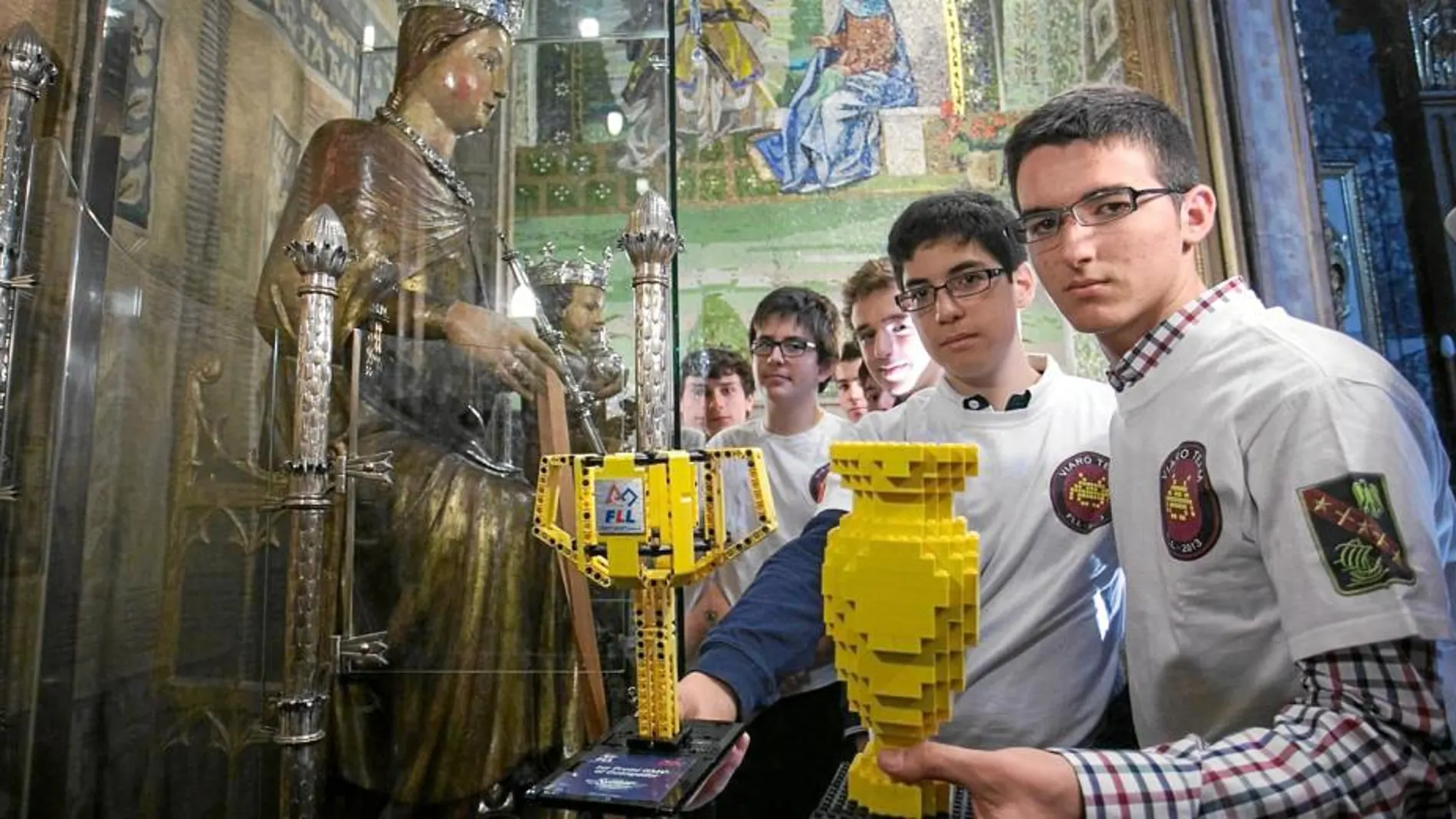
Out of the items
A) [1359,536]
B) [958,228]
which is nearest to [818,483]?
[958,228]

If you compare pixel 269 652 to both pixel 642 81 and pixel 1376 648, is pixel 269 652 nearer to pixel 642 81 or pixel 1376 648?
pixel 642 81

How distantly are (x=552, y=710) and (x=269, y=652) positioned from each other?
58 centimetres

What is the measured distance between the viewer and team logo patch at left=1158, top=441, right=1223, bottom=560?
796 mm

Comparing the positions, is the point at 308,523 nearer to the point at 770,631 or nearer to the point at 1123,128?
the point at 770,631

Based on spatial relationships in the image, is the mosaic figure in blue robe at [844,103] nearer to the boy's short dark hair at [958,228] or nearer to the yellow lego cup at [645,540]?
the boy's short dark hair at [958,228]

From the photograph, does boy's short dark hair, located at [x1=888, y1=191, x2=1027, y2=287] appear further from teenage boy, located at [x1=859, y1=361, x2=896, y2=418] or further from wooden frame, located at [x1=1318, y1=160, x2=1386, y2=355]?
teenage boy, located at [x1=859, y1=361, x2=896, y2=418]

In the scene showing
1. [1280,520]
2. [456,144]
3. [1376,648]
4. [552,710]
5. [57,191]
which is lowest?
[552,710]

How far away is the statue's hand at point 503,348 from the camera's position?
1595 mm

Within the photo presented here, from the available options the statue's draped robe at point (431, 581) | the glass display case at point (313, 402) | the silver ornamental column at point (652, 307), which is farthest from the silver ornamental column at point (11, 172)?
the silver ornamental column at point (652, 307)

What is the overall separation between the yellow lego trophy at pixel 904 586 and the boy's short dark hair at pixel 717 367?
1657 mm

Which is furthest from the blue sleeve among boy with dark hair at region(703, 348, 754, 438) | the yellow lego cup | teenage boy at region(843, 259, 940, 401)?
boy with dark hair at region(703, 348, 754, 438)

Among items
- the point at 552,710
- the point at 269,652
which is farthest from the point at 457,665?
the point at 269,652

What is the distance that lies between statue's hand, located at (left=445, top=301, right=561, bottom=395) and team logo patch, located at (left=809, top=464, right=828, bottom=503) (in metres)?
0.59

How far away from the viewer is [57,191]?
4.91 feet
